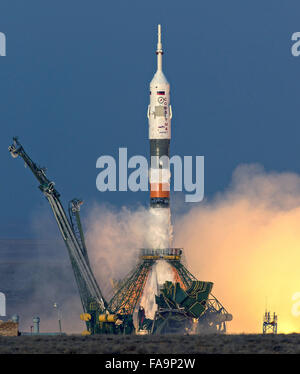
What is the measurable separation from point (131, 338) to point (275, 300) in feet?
188

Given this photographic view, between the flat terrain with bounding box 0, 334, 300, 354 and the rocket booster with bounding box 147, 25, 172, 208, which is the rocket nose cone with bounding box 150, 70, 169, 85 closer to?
the rocket booster with bounding box 147, 25, 172, 208

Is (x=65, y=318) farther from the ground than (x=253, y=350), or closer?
farther from the ground

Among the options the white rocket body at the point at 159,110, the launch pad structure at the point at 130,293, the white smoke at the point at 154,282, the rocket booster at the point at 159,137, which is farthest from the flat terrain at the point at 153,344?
the white rocket body at the point at 159,110

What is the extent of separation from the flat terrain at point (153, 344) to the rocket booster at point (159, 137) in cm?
4364

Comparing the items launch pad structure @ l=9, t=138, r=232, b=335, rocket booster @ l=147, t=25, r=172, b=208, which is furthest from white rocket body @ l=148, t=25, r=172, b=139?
launch pad structure @ l=9, t=138, r=232, b=335

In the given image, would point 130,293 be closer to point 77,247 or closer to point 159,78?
point 77,247

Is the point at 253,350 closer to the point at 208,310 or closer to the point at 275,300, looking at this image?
the point at 208,310

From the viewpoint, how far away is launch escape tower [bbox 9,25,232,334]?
142 m

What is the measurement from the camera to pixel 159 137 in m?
149

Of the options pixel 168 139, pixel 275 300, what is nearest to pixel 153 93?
pixel 168 139

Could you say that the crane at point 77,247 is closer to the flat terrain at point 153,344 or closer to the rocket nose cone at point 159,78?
the rocket nose cone at point 159,78

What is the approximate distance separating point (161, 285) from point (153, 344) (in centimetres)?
5245

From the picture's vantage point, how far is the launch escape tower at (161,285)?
141625mm
